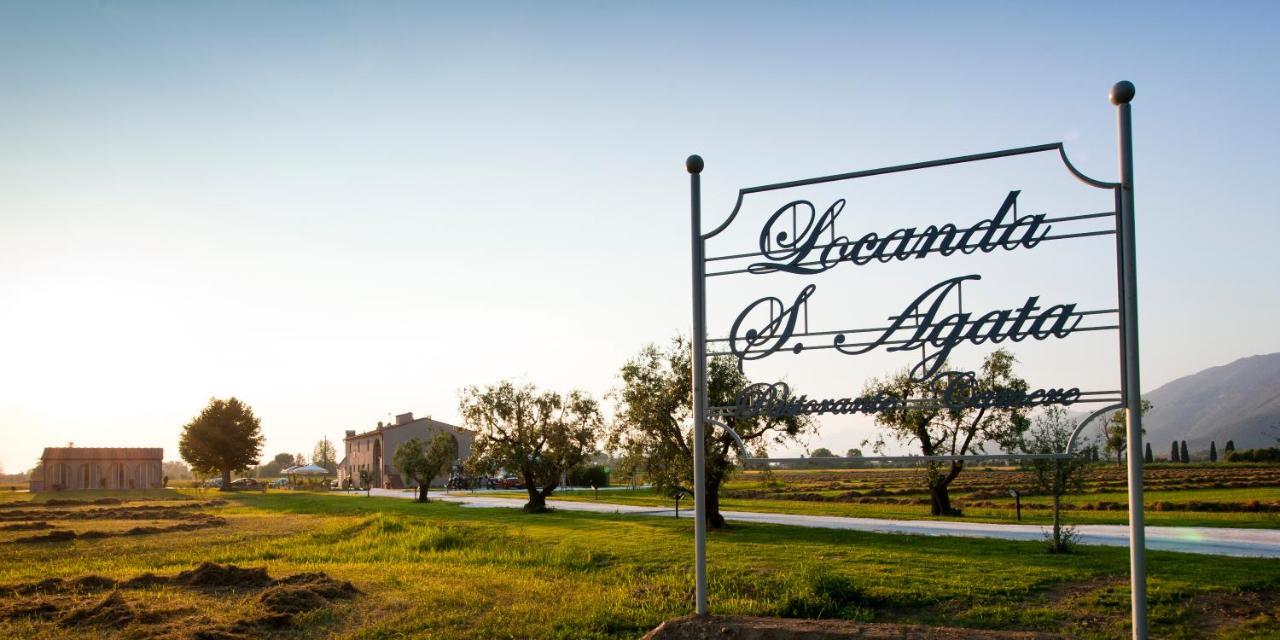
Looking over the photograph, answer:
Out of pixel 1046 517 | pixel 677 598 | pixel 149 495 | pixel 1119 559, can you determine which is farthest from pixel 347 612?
pixel 149 495

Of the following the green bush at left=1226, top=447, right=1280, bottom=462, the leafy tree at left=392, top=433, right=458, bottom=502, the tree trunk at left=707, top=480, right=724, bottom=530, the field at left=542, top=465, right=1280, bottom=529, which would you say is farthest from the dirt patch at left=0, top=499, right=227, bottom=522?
the green bush at left=1226, top=447, right=1280, bottom=462

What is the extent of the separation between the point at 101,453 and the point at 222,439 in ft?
31.9

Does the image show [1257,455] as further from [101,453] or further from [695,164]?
[101,453]

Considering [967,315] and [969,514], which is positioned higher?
[967,315]

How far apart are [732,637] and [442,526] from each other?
17113mm

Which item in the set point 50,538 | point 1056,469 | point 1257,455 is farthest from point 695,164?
point 1257,455

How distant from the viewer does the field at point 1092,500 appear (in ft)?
81.5

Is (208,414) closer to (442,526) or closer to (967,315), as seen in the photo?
(442,526)

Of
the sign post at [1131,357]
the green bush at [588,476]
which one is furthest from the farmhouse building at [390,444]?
the sign post at [1131,357]

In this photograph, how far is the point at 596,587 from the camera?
13445mm

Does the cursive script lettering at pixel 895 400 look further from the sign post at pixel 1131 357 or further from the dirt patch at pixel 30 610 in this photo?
the dirt patch at pixel 30 610

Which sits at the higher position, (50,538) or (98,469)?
(50,538)

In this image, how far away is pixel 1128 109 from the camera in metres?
7.66

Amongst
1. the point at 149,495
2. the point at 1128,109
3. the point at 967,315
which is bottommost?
the point at 149,495
